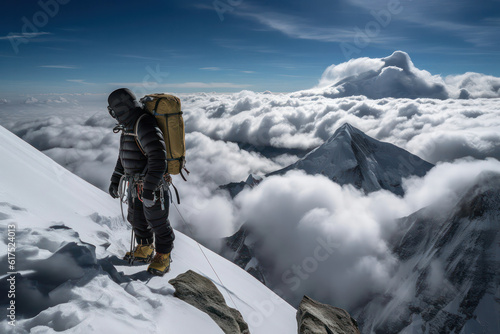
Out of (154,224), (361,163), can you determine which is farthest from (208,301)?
(361,163)

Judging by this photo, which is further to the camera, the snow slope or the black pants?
the black pants

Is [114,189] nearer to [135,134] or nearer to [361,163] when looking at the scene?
[135,134]

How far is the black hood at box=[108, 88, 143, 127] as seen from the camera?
4809 millimetres

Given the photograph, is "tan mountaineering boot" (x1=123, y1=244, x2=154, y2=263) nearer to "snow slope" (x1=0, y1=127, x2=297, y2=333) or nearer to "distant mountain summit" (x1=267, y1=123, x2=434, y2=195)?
"snow slope" (x1=0, y1=127, x2=297, y2=333)

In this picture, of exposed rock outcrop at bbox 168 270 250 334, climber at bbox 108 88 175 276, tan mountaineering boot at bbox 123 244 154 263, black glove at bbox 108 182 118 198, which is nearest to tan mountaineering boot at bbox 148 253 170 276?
climber at bbox 108 88 175 276

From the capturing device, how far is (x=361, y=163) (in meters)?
153

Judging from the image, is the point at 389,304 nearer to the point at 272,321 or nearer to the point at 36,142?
the point at 272,321

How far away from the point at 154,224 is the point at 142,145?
167cm

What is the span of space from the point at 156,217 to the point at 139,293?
4.94ft

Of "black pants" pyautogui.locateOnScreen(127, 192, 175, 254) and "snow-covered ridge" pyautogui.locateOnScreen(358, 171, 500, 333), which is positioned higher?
"black pants" pyautogui.locateOnScreen(127, 192, 175, 254)

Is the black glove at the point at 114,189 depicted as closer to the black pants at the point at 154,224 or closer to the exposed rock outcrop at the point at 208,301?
the black pants at the point at 154,224

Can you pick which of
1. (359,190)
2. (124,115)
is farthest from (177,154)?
(359,190)

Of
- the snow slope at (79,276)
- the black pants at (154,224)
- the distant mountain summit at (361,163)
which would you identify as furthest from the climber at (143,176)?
the distant mountain summit at (361,163)

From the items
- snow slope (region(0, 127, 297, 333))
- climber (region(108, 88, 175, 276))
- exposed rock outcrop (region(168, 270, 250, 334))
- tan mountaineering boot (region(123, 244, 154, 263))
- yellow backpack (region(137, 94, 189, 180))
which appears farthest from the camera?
tan mountaineering boot (region(123, 244, 154, 263))
